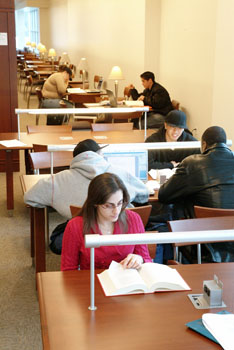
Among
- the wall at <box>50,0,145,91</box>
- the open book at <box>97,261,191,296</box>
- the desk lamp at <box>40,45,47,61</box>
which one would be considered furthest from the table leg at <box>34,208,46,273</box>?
the desk lamp at <box>40,45,47,61</box>

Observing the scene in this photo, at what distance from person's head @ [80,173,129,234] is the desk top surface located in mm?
2851

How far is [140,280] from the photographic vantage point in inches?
77.1

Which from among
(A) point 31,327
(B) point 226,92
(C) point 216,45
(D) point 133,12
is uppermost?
(D) point 133,12

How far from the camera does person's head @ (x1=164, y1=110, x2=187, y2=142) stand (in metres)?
4.40

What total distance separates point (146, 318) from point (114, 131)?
4271 mm

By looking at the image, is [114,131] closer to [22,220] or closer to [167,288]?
[22,220]

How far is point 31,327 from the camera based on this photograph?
3037 mm

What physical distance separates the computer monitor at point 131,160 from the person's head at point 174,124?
89 centimetres

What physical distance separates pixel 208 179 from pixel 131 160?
2.15 ft

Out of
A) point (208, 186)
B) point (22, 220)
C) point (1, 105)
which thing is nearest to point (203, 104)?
point (1, 105)

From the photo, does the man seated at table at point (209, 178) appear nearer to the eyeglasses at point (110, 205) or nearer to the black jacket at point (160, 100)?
the eyeglasses at point (110, 205)

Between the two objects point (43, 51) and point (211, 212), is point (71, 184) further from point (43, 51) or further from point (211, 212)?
point (43, 51)

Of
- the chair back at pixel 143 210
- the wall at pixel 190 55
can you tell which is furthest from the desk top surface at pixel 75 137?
the chair back at pixel 143 210

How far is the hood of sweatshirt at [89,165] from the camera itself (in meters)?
3.13
